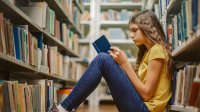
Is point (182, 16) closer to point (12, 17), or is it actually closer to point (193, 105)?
point (193, 105)

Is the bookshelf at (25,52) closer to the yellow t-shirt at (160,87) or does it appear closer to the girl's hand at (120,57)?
the girl's hand at (120,57)

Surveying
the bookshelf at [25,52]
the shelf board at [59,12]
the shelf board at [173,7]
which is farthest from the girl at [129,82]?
the shelf board at [59,12]

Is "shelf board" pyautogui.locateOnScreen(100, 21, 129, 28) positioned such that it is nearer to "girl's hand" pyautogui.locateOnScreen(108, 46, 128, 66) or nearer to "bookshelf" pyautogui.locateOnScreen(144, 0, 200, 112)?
"bookshelf" pyautogui.locateOnScreen(144, 0, 200, 112)

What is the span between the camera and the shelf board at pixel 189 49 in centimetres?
150

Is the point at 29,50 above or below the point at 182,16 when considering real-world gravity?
below

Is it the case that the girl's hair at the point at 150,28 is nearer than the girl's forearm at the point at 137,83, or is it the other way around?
the girl's forearm at the point at 137,83

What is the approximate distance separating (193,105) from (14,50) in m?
1.23

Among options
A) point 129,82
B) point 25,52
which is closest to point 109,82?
point 129,82

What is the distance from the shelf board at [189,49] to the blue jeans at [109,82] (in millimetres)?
361

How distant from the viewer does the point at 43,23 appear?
276 cm

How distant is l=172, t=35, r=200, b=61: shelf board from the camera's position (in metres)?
1.50

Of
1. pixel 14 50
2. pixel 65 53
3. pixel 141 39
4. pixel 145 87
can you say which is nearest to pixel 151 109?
pixel 145 87

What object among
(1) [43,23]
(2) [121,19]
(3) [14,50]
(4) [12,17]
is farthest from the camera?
(2) [121,19]

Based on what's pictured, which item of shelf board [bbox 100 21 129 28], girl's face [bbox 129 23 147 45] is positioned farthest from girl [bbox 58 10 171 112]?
shelf board [bbox 100 21 129 28]
